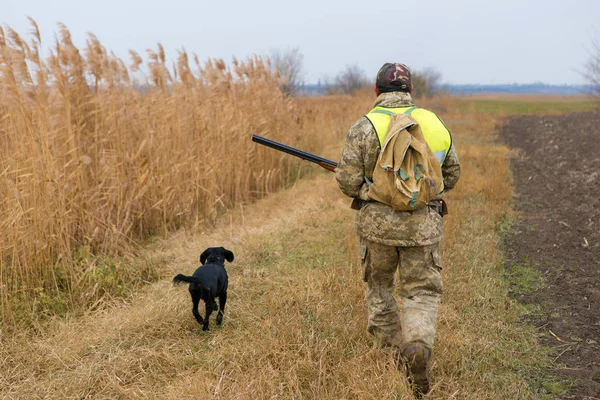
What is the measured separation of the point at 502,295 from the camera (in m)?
4.56

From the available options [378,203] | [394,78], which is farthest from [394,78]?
[378,203]

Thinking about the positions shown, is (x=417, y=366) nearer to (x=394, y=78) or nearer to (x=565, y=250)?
(x=394, y=78)

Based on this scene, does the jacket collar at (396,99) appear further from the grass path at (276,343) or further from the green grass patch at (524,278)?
the green grass patch at (524,278)

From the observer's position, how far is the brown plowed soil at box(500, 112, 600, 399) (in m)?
3.63

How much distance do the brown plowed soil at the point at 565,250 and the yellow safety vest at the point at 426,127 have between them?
172 centimetres

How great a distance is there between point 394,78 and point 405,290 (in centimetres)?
125

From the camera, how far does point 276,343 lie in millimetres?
3227

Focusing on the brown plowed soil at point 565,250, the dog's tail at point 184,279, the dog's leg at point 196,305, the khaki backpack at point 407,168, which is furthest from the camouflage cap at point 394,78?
the brown plowed soil at point 565,250

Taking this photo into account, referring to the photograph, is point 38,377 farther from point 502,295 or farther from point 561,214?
point 561,214

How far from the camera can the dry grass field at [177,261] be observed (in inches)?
123

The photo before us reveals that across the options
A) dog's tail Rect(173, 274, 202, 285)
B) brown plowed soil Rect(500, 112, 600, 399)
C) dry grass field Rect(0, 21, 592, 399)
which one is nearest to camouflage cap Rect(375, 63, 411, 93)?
dry grass field Rect(0, 21, 592, 399)

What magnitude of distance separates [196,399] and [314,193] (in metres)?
5.63

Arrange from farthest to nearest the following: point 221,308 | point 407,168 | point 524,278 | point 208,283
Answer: point 524,278 < point 221,308 < point 208,283 < point 407,168

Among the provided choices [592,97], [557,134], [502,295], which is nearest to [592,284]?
[502,295]
